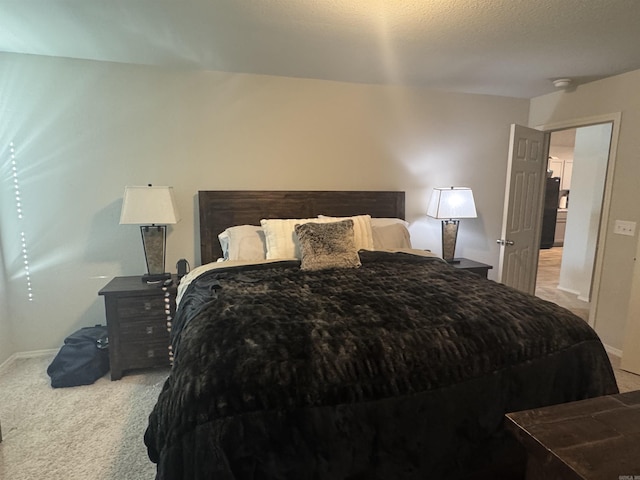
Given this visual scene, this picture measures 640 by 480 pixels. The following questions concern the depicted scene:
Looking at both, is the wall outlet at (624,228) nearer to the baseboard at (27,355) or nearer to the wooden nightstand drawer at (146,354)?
the wooden nightstand drawer at (146,354)

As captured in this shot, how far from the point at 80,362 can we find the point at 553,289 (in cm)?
556

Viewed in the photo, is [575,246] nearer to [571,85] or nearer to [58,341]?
[571,85]

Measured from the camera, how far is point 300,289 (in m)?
2.00

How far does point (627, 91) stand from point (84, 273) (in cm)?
476

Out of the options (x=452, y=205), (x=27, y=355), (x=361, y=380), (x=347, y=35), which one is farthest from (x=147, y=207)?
(x=452, y=205)

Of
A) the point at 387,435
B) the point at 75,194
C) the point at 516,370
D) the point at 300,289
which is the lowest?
the point at 387,435

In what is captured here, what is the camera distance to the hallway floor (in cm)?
426

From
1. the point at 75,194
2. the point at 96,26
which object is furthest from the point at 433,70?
the point at 75,194

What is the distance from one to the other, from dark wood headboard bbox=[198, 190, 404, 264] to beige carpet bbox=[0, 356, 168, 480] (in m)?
1.20

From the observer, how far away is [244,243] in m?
2.79

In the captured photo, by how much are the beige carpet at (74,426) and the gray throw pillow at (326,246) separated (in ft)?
4.57

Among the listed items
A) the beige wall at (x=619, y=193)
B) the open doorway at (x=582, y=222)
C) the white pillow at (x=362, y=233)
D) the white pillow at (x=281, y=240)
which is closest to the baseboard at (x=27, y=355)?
the white pillow at (x=281, y=240)

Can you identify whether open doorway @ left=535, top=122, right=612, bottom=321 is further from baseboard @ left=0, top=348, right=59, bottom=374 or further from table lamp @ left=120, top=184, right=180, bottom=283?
baseboard @ left=0, top=348, right=59, bottom=374

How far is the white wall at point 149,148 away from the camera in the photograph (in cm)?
276
